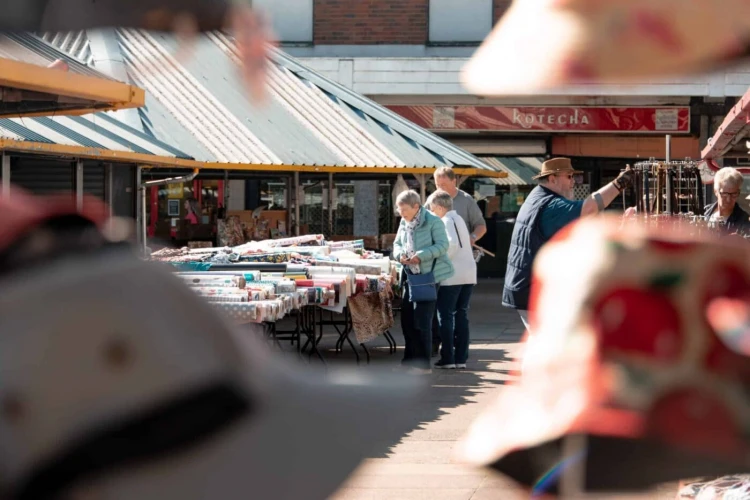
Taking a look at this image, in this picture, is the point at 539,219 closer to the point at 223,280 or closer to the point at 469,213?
the point at 223,280

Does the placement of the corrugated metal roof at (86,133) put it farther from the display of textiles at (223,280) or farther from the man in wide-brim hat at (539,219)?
the man in wide-brim hat at (539,219)

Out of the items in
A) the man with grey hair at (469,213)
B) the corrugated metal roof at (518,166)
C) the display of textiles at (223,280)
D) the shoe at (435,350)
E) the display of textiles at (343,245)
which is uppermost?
the corrugated metal roof at (518,166)

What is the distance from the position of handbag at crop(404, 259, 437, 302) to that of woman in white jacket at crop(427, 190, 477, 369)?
211 mm

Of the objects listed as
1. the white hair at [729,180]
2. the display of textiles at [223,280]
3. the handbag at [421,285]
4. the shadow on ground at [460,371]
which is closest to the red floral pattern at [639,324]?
the shadow on ground at [460,371]

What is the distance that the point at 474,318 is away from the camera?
15.7m

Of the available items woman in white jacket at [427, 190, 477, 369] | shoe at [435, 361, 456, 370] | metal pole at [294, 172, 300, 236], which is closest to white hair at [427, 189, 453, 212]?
woman in white jacket at [427, 190, 477, 369]

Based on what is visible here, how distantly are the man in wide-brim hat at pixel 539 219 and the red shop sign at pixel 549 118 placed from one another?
13628 mm

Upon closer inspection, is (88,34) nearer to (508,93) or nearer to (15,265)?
(15,265)

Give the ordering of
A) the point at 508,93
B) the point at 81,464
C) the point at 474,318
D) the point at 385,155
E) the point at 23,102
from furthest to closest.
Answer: the point at 385,155
the point at 474,318
the point at 23,102
the point at 508,93
the point at 81,464

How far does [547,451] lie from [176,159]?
1290 cm

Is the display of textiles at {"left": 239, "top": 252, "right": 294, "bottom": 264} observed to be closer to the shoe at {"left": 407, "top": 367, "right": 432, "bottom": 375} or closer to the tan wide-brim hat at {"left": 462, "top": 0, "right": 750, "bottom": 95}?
the shoe at {"left": 407, "top": 367, "right": 432, "bottom": 375}

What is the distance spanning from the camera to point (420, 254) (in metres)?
9.79

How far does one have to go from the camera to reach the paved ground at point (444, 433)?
599 centimetres

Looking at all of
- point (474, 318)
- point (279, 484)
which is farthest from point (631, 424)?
point (474, 318)
